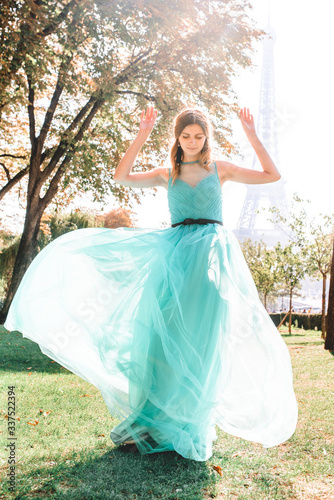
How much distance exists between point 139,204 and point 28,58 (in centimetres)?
702

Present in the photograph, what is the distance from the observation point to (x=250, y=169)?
347 centimetres

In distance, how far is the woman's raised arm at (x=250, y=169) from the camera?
11.2ft

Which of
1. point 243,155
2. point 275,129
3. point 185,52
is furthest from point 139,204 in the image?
point 275,129

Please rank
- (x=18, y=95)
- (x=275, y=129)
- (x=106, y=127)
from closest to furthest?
1. (x=18, y=95)
2. (x=106, y=127)
3. (x=275, y=129)

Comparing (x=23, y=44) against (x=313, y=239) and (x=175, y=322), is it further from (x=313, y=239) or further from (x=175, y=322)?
(x=313, y=239)

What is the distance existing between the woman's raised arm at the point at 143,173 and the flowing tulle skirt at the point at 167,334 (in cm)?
56

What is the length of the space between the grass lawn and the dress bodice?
1817mm

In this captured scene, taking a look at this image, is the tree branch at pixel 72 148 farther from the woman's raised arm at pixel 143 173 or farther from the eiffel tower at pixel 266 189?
the eiffel tower at pixel 266 189

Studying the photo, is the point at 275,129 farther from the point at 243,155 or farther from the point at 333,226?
the point at 243,155

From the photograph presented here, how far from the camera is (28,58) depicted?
10.1 metres

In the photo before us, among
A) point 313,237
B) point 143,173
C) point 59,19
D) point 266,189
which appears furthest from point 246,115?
point 266,189

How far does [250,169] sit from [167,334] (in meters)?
1.52

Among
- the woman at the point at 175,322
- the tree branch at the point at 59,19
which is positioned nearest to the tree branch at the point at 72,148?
the tree branch at the point at 59,19

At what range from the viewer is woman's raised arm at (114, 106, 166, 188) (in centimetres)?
348
